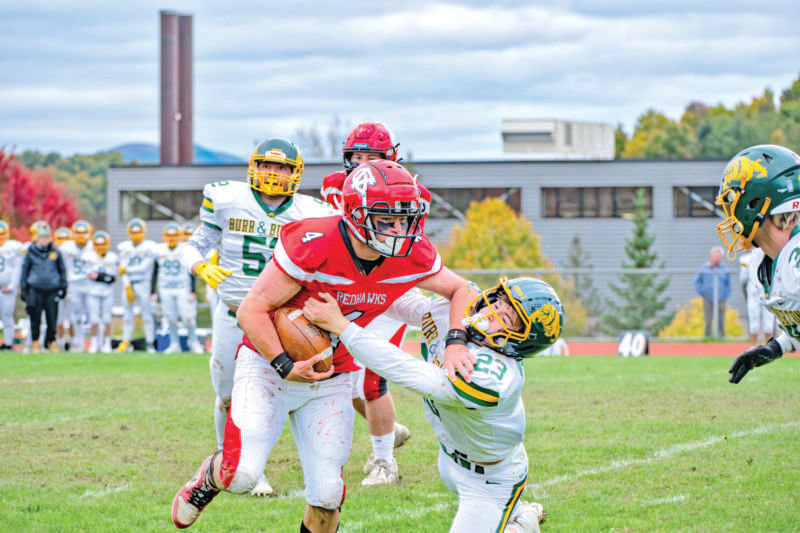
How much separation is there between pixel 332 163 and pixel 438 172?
4.53 m

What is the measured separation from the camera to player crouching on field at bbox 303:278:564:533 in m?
3.85

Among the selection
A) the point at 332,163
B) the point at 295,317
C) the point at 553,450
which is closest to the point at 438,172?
the point at 332,163

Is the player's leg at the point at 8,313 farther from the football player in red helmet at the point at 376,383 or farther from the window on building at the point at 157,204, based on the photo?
the window on building at the point at 157,204

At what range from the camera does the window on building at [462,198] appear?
1480 inches

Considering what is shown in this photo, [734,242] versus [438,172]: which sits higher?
[438,172]

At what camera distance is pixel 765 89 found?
6128 cm

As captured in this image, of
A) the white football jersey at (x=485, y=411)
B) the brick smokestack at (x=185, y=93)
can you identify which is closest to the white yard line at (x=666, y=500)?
the white football jersey at (x=485, y=411)

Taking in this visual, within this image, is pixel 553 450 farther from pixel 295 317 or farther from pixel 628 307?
pixel 628 307

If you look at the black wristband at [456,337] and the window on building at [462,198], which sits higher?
the window on building at [462,198]

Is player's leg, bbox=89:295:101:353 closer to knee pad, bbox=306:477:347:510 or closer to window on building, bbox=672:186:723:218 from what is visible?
knee pad, bbox=306:477:347:510

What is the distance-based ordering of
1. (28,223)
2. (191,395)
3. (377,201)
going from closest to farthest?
(377,201)
(191,395)
(28,223)

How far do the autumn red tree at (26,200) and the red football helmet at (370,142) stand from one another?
31644mm

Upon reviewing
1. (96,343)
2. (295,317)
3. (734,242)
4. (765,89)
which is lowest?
(96,343)

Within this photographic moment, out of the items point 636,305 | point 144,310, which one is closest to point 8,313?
point 144,310
